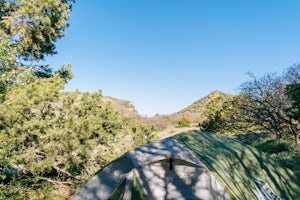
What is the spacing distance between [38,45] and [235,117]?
13516 millimetres

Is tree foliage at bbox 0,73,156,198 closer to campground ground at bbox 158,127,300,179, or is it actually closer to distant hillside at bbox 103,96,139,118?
distant hillside at bbox 103,96,139,118

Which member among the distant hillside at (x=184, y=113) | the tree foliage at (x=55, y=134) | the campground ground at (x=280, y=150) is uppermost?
the distant hillside at (x=184, y=113)

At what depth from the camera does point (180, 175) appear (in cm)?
475

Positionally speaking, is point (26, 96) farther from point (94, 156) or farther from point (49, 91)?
point (94, 156)

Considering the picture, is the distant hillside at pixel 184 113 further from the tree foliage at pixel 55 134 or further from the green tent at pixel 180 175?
the green tent at pixel 180 175

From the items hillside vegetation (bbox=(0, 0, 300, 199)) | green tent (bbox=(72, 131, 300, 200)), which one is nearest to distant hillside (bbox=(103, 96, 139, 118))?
hillside vegetation (bbox=(0, 0, 300, 199))

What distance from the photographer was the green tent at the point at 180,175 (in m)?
4.56

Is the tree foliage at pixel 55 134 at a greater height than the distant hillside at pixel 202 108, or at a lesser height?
lesser

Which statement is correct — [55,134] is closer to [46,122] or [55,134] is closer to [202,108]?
[46,122]

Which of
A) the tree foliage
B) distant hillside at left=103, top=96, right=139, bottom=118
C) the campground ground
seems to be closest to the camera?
the tree foliage

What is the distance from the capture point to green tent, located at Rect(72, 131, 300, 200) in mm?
4559

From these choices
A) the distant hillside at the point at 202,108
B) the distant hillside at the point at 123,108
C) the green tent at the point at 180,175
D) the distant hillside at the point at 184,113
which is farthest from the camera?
the distant hillside at the point at 202,108

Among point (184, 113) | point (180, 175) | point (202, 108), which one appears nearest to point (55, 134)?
point (180, 175)

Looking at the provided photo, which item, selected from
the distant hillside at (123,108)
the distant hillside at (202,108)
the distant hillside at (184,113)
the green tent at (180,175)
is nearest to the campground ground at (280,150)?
the green tent at (180,175)
